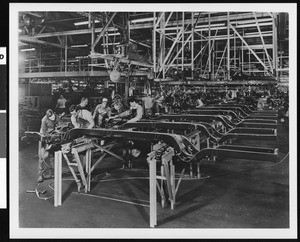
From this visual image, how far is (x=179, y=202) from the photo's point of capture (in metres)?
4.65

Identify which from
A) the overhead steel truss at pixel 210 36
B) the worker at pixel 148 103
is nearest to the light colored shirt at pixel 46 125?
the overhead steel truss at pixel 210 36

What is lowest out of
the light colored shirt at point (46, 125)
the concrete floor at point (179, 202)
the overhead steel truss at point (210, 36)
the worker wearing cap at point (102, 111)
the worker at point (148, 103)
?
the concrete floor at point (179, 202)

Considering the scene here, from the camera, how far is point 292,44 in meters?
4.09

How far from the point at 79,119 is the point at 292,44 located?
4258 mm

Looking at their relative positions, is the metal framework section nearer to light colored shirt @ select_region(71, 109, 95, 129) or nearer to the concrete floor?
light colored shirt @ select_region(71, 109, 95, 129)

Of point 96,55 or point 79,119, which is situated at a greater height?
point 96,55

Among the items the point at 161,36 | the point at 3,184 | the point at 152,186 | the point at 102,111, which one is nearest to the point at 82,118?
the point at 102,111

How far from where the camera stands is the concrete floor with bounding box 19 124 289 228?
4.04 m

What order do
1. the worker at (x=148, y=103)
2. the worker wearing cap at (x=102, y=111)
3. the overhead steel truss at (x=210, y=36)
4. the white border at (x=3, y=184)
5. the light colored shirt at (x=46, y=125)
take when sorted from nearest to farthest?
the white border at (x=3, y=184), the light colored shirt at (x=46, y=125), the worker wearing cap at (x=102, y=111), the overhead steel truss at (x=210, y=36), the worker at (x=148, y=103)

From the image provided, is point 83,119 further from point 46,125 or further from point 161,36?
point 161,36

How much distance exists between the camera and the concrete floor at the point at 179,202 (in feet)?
13.3

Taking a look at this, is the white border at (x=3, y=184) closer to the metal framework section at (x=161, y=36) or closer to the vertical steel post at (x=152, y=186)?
the vertical steel post at (x=152, y=186)

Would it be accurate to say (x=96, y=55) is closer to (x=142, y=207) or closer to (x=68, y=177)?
(x=68, y=177)

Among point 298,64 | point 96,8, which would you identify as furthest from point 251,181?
point 96,8
